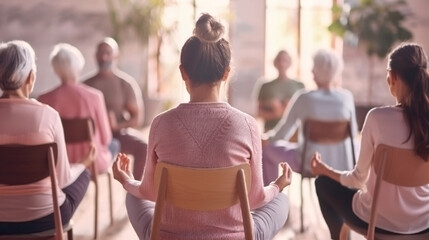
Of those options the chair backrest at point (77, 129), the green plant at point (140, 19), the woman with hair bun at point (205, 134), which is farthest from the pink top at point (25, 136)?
the green plant at point (140, 19)

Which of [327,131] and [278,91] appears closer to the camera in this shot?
[327,131]

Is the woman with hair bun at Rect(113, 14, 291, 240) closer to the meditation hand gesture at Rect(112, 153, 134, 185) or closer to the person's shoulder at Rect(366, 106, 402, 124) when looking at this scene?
the meditation hand gesture at Rect(112, 153, 134, 185)

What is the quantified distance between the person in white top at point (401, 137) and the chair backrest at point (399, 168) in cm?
4

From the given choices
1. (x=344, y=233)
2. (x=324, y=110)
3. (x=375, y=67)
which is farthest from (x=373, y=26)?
(x=344, y=233)

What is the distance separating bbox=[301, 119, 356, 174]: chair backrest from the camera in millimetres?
4004

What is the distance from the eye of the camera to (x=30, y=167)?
107 inches

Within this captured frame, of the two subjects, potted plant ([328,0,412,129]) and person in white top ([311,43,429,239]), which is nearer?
person in white top ([311,43,429,239])

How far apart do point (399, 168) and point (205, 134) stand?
2.90 feet

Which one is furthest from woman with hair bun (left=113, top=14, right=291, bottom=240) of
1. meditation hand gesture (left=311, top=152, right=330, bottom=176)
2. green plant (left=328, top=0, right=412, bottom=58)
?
green plant (left=328, top=0, right=412, bottom=58)

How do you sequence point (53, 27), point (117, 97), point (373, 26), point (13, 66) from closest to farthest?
point (13, 66) → point (117, 97) → point (373, 26) → point (53, 27)

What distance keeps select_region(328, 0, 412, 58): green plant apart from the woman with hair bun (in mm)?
6770

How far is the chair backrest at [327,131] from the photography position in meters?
4.00

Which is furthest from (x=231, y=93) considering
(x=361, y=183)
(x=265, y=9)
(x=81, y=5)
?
(x=361, y=183)

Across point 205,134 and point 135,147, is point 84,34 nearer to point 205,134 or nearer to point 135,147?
point 135,147
